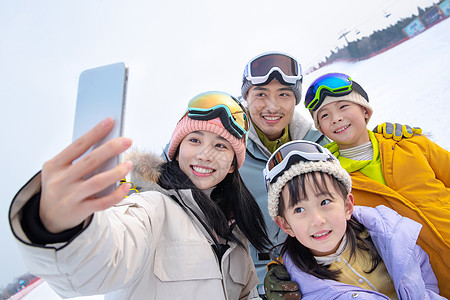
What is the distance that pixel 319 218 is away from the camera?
142cm

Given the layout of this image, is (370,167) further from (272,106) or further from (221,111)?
(221,111)

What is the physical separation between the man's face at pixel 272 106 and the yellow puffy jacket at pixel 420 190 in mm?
925

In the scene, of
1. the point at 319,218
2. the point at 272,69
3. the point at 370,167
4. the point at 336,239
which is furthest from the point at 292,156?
the point at 272,69

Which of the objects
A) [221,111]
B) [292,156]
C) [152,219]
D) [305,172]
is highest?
[221,111]

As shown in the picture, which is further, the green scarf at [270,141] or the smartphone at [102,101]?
the green scarf at [270,141]

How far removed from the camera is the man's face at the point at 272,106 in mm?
2682

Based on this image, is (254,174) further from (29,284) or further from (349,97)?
(29,284)

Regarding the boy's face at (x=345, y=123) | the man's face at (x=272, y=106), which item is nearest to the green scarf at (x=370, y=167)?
the boy's face at (x=345, y=123)

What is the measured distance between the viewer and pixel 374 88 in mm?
12859

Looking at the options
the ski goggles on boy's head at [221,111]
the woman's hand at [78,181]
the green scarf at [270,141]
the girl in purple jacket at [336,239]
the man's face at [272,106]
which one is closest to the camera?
the woman's hand at [78,181]

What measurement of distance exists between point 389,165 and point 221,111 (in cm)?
141

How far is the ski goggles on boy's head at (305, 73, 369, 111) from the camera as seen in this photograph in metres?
2.27

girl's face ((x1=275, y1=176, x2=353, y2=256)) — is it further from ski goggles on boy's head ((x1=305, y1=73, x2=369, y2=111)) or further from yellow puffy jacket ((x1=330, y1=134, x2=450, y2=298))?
ski goggles on boy's head ((x1=305, y1=73, x2=369, y2=111))

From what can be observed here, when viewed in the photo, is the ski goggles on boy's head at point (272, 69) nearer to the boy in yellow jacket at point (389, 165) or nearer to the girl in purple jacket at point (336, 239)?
the boy in yellow jacket at point (389, 165)
